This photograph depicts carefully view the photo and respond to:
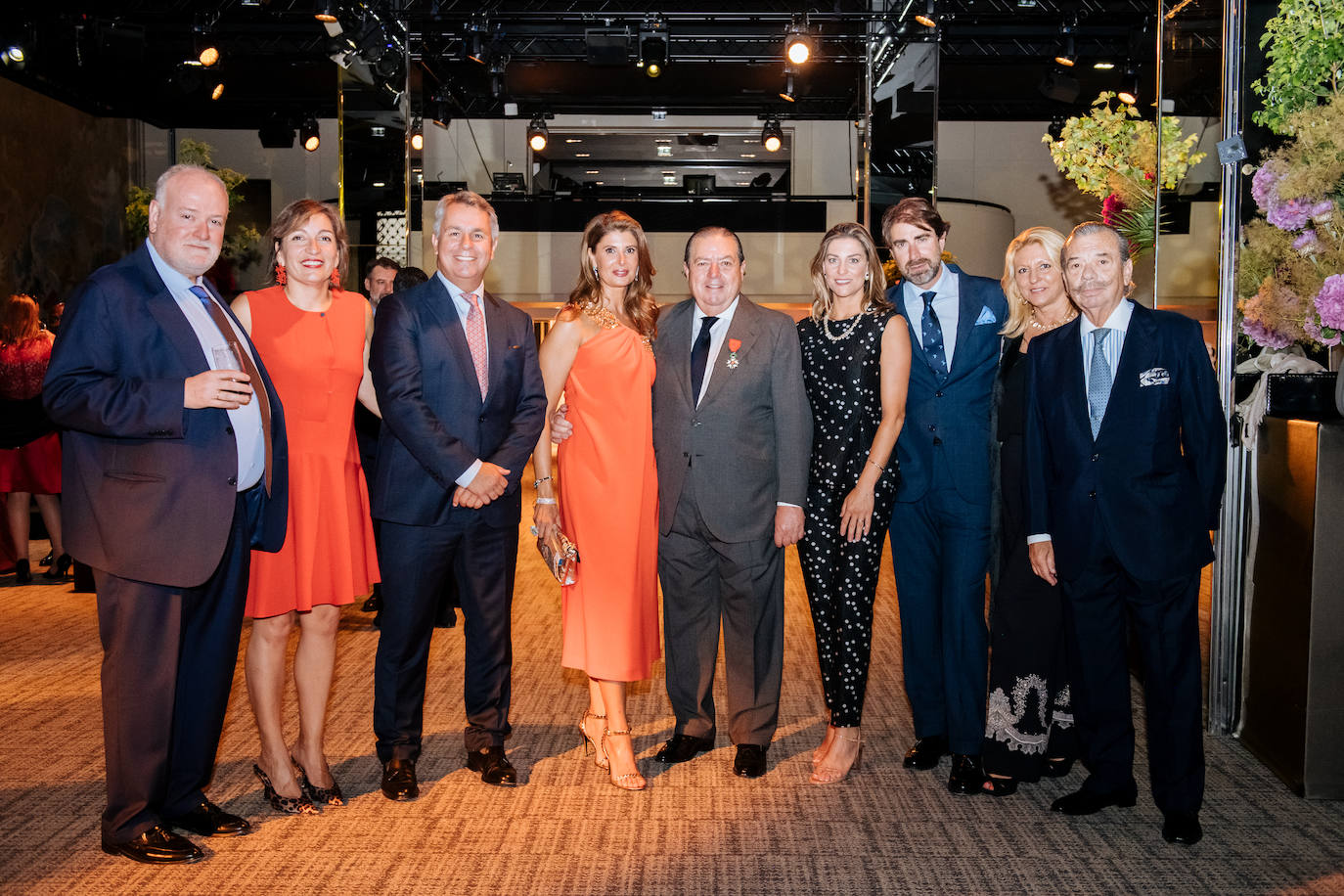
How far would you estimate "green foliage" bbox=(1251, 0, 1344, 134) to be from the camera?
11.5ft

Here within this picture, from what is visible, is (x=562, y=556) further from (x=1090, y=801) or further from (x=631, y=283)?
(x=1090, y=801)

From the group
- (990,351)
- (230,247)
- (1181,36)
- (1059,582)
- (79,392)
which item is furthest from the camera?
(230,247)

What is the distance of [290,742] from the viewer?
376 centimetres

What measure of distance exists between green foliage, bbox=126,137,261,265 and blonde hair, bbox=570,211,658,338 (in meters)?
8.32

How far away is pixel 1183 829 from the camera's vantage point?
2.98 metres

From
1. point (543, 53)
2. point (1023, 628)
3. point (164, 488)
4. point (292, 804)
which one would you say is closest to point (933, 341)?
point (1023, 628)

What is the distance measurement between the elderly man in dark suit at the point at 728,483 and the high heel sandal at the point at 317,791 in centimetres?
106

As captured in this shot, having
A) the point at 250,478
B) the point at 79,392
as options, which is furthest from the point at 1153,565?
the point at 79,392

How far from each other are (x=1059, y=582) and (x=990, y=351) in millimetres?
773

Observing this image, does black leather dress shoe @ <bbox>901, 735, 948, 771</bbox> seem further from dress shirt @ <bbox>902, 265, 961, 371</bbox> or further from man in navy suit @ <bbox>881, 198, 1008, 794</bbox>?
dress shirt @ <bbox>902, 265, 961, 371</bbox>

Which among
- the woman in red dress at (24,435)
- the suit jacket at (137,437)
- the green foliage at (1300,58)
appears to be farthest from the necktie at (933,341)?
the woman in red dress at (24,435)

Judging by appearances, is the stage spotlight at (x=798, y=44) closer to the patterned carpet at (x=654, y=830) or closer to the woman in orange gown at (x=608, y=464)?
the woman in orange gown at (x=608, y=464)

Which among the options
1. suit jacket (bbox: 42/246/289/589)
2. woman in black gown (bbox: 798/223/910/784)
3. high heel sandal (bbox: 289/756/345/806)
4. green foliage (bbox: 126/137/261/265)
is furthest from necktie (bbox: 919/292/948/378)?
green foliage (bbox: 126/137/261/265)

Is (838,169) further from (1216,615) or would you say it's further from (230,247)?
(1216,615)
